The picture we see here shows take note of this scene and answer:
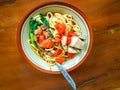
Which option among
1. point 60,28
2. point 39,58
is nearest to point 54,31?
point 60,28

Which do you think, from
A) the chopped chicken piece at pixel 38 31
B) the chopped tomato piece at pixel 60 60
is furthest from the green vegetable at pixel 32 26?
the chopped tomato piece at pixel 60 60

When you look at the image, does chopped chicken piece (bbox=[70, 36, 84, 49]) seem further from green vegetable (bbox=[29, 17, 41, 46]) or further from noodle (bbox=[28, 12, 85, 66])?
green vegetable (bbox=[29, 17, 41, 46])

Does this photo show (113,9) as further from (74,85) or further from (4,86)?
(4,86)

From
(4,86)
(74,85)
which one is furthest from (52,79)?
(4,86)

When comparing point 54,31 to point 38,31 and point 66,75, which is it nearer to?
point 38,31

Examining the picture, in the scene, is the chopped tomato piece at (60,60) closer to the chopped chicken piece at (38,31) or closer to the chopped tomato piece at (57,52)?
the chopped tomato piece at (57,52)

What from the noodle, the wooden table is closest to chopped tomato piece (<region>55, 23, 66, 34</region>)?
the noodle
